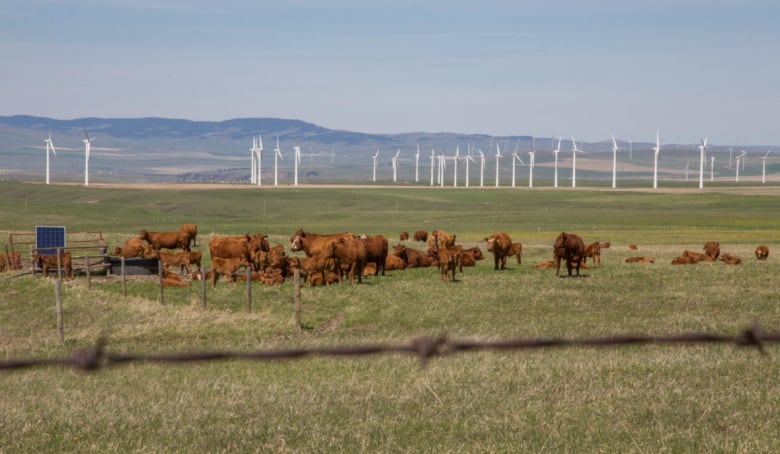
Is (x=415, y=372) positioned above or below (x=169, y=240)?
above

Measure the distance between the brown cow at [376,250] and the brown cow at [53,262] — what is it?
900cm

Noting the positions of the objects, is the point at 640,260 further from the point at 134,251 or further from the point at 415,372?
the point at 415,372

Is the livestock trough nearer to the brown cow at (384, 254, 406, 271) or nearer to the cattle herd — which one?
the cattle herd

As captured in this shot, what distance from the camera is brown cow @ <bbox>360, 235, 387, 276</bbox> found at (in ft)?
109

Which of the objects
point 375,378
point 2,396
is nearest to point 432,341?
point 375,378

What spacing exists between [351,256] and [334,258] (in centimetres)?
50

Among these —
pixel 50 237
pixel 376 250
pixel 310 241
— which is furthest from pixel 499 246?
pixel 50 237

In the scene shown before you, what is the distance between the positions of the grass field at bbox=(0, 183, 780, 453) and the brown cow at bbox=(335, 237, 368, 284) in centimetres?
87

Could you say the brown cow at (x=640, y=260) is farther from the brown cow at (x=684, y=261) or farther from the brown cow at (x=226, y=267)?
the brown cow at (x=226, y=267)

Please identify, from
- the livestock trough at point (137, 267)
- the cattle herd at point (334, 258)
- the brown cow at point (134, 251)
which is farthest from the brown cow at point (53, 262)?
the brown cow at point (134, 251)

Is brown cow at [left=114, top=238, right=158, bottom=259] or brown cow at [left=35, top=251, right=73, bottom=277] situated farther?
brown cow at [left=114, top=238, right=158, bottom=259]

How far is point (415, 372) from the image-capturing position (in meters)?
15.5

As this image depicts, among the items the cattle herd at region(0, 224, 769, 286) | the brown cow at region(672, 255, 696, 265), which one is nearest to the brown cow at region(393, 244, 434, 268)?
the cattle herd at region(0, 224, 769, 286)

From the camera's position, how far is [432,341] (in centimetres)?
578
